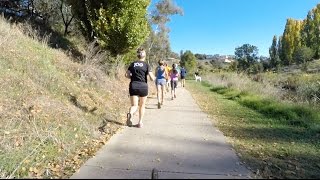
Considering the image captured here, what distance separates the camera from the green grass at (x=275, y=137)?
6.09 m

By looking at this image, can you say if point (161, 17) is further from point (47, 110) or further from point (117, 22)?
point (47, 110)

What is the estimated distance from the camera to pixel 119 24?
16234 mm

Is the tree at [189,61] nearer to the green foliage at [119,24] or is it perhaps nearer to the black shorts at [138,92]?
the green foliage at [119,24]

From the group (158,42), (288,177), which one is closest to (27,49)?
(288,177)

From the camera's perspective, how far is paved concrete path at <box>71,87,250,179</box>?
5.40 m

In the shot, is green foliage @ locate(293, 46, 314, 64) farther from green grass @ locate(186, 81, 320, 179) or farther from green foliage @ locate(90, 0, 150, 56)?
green grass @ locate(186, 81, 320, 179)

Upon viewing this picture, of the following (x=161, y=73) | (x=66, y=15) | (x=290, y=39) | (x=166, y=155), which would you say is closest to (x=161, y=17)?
(x=66, y=15)

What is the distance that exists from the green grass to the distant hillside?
Answer: 110 inches

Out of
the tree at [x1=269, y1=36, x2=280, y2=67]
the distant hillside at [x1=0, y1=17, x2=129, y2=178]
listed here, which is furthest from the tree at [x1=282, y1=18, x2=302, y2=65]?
the distant hillside at [x1=0, y1=17, x2=129, y2=178]

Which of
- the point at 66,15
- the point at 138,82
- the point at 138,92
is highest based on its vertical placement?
the point at 66,15

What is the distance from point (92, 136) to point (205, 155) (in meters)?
2.52

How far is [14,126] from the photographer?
7176 millimetres

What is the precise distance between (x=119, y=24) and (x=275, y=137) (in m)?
9.47

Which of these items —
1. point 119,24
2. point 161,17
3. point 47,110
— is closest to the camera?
point 47,110
